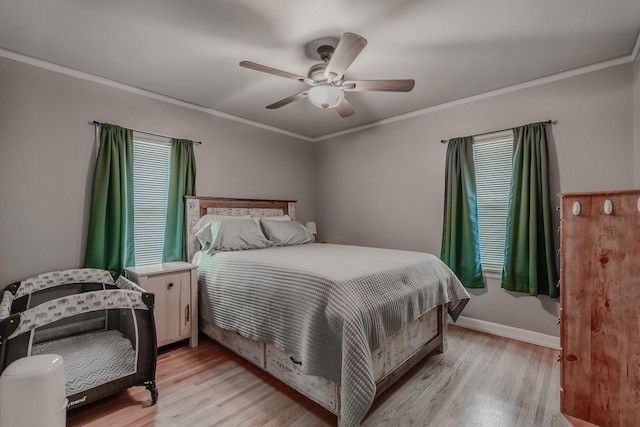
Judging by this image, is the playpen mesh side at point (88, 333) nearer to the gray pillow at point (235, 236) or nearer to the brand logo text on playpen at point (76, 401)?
the brand logo text on playpen at point (76, 401)

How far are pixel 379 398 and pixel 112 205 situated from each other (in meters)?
2.92

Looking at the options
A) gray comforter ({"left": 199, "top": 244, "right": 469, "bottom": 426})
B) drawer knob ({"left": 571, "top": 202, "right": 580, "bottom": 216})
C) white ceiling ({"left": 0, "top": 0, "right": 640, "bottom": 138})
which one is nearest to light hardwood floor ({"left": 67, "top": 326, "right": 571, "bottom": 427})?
gray comforter ({"left": 199, "top": 244, "right": 469, "bottom": 426})

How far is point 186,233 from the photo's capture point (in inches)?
131

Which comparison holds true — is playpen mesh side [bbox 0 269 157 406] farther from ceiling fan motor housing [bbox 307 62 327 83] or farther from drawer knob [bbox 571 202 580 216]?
drawer knob [bbox 571 202 580 216]

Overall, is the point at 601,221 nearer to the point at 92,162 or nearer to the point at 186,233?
the point at 186,233

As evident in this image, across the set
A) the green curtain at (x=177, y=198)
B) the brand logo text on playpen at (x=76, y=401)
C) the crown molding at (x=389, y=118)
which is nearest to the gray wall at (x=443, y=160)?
the crown molding at (x=389, y=118)

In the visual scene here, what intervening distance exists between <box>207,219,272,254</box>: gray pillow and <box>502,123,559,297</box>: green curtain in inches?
104

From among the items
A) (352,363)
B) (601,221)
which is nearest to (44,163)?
(352,363)

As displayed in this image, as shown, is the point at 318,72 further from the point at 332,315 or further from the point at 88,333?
the point at 88,333

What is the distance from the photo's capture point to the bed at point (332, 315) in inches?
63.4

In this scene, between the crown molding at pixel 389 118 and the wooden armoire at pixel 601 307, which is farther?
the crown molding at pixel 389 118

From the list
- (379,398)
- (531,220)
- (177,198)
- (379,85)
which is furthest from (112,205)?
(531,220)

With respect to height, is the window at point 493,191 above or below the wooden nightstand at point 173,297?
above

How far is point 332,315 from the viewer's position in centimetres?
165
